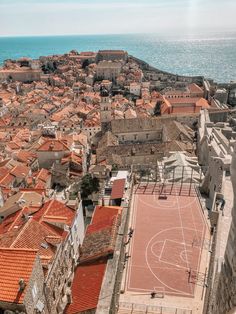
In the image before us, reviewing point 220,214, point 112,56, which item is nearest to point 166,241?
point 220,214

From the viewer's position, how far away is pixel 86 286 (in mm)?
20062

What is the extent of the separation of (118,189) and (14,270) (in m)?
16.8

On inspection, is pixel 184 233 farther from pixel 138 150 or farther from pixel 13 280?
pixel 138 150

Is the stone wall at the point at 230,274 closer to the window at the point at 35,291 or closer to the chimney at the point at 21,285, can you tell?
the chimney at the point at 21,285

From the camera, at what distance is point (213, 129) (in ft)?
132

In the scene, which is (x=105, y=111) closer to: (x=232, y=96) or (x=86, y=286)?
(x=86, y=286)

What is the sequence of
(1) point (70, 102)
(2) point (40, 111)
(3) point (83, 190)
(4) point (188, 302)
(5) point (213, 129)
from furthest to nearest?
(1) point (70, 102) → (2) point (40, 111) → (5) point (213, 129) → (3) point (83, 190) → (4) point (188, 302)

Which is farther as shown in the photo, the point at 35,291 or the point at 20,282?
the point at 35,291

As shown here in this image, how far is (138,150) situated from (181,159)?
920cm

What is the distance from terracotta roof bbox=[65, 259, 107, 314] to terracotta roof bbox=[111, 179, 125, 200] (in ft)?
27.1

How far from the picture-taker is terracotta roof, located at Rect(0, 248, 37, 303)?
13.3 metres

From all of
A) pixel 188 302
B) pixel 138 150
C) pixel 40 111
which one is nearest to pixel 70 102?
pixel 40 111

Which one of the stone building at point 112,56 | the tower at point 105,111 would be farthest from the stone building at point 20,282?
the stone building at point 112,56

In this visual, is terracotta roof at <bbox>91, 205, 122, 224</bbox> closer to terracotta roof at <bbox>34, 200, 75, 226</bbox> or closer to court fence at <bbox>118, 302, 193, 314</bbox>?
terracotta roof at <bbox>34, 200, 75, 226</bbox>
